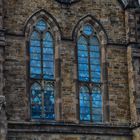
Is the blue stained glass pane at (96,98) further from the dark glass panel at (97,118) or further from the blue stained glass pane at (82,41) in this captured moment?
the blue stained glass pane at (82,41)

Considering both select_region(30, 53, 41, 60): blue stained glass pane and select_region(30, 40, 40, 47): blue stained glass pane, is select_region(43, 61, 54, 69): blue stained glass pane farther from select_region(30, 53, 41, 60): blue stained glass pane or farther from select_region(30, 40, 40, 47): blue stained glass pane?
select_region(30, 40, 40, 47): blue stained glass pane

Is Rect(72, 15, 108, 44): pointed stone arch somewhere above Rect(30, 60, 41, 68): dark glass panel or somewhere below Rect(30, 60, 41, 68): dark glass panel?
above

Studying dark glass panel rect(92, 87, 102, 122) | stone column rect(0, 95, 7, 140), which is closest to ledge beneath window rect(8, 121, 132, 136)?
dark glass panel rect(92, 87, 102, 122)

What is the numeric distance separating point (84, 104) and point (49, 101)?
169 centimetres

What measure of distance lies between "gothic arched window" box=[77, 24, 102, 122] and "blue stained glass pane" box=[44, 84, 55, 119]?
54.5 inches

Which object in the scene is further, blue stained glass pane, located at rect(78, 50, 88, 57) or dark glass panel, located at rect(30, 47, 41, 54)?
blue stained glass pane, located at rect(78, 50, 88, 57)

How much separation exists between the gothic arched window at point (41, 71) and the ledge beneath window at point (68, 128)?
69 centimetres

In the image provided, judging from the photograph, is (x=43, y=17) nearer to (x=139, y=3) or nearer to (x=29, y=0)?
(x=29, y=0)

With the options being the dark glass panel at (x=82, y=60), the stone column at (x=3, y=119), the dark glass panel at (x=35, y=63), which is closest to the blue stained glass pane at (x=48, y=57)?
the dark glass panel at (x=35, y=63)

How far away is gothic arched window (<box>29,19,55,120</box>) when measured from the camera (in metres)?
25.5

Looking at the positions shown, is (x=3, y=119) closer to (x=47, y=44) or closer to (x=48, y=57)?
(x=48, y=57)

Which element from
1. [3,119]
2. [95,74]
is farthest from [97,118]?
[3,119]

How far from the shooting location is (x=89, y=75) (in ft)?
87.7

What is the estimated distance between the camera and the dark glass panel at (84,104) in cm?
2611
